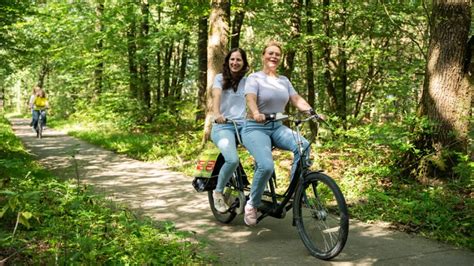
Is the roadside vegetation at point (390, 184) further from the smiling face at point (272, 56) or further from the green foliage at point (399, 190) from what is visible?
the smiling face at point (272, 56)

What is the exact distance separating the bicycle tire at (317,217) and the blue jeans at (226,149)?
966mm

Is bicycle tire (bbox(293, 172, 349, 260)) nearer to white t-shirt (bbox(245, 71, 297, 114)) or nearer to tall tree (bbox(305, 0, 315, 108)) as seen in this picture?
white t-shirt (bbox(245, 71, 297, 114))

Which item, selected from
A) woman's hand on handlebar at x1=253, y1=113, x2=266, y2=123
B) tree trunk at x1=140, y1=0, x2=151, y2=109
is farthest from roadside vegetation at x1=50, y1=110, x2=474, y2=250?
tree trunk at x1=140, y1=0, x2=151, y2=109

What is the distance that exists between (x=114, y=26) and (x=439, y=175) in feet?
40.4

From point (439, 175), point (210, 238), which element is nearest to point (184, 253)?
point (210, 238)

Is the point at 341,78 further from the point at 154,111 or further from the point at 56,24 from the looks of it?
the point at 56,24

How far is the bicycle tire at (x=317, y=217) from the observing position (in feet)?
13.4

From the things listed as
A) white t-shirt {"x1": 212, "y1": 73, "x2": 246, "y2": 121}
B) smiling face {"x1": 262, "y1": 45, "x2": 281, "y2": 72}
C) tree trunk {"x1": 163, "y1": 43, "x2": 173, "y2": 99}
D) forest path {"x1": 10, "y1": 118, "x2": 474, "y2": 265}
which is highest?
tree trunk {"x1": 163, "y1": 43, "x2": 173, "y2": 99}

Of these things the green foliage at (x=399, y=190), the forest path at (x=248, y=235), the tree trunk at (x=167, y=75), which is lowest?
the forest path at (x=248, y=235)

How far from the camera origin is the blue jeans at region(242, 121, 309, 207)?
459 centimetres

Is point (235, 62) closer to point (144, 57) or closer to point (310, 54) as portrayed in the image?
point (310, 54)

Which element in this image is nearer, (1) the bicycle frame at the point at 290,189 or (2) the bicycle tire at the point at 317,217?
(2) the bicycle tire at the point at 317,217

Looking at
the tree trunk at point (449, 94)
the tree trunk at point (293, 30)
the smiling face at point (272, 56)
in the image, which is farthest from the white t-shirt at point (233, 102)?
the tree trunk at point (293, 30)

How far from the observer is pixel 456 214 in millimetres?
5469
